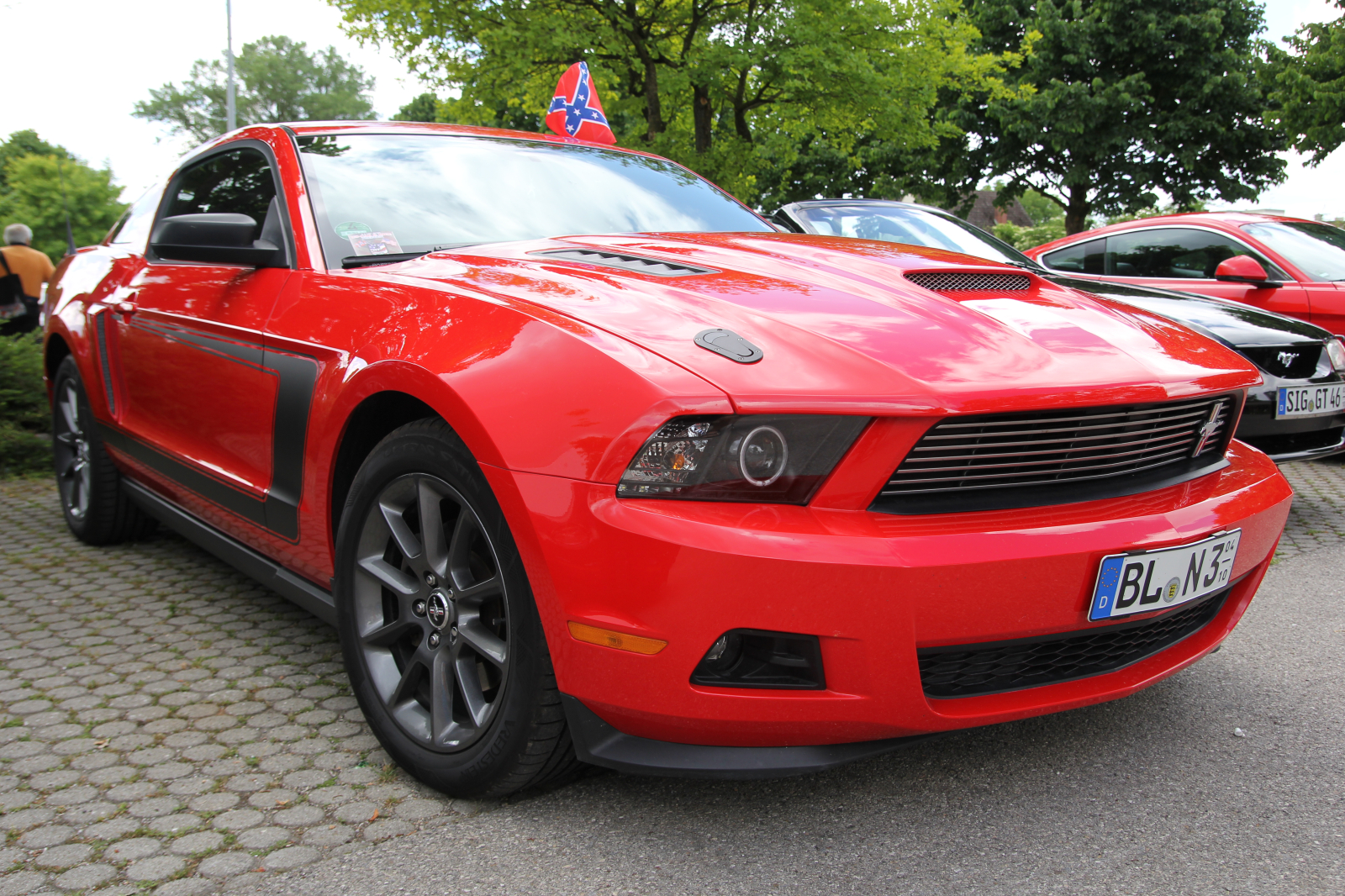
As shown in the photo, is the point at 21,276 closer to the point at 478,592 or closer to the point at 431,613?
the point at 431,613

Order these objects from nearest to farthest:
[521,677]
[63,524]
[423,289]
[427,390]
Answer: [521,677] < [427,390] < [423,289] < [63,524]

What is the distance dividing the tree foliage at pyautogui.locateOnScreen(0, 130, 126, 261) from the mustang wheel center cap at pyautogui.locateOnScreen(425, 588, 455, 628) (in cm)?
900

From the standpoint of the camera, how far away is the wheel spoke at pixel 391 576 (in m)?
2.25

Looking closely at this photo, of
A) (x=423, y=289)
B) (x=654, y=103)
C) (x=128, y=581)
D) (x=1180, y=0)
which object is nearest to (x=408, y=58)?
(x=654, y=103)

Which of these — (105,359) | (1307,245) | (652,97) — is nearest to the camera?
(105,359)

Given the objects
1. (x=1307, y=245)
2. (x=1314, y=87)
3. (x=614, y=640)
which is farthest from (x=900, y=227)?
(x=1314, y=87)

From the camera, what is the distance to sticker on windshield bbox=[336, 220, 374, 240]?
2.77m

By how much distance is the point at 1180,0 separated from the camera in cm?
2739

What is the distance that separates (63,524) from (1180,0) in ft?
100.0

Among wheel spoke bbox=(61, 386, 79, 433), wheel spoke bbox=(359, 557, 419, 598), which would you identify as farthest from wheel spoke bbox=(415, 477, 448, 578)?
wheel spoke bbox=(61, 386, 79, 433)

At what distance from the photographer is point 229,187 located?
11.3 ft

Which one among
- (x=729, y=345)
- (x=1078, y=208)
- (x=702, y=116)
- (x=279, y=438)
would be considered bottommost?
(x=279, y=438)

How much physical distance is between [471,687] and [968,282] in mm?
1487

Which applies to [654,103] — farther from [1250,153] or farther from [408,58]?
[1250,153]
